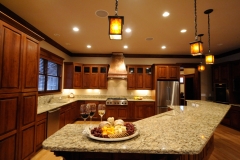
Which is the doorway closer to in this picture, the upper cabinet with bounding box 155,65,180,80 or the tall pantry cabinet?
the upper cabinet with bounding box 155,65,180,80

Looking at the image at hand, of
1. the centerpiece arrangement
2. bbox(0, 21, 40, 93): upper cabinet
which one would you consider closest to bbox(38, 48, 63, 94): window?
bbox(0, 21, 40, 93): upper cabinet

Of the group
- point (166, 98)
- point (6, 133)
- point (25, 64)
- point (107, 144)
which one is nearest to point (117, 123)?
point (107, 144)

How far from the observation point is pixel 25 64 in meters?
2.29

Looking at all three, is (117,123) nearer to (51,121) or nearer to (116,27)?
(116,27)

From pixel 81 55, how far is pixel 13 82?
13.7ft

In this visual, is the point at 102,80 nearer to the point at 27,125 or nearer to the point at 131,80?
the point at 131,80

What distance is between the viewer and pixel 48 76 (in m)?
4.41

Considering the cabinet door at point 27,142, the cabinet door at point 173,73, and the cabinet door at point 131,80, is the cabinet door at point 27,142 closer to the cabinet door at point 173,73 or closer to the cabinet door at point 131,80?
the cabinet door at point 131,80

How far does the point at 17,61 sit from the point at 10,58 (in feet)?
0.45

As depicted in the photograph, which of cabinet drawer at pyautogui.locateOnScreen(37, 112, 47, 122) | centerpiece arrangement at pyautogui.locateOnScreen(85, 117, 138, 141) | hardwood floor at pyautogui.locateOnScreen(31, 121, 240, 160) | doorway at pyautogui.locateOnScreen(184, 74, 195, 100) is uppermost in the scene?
doorway at pyautogui.locateOnScreen(184, 74, 195, 100)

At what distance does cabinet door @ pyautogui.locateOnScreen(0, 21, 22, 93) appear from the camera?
6.06 ft

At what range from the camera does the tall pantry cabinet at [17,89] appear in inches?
73.6

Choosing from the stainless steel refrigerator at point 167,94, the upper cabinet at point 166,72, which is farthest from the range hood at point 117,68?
the stainless steel refrigerator at point 167,94

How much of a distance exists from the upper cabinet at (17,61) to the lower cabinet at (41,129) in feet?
2.31
